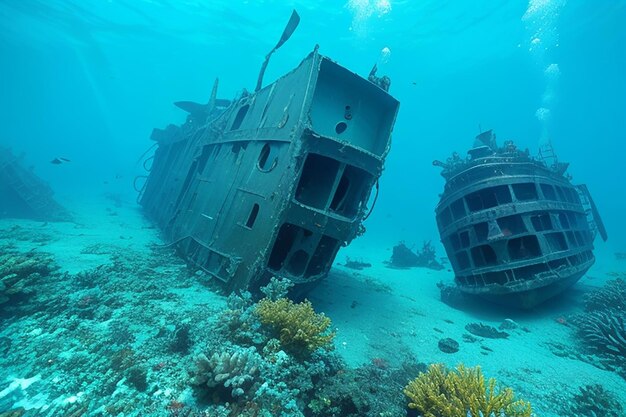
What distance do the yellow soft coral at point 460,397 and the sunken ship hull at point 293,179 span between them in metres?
3.69

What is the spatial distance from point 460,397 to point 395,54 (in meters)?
61.9

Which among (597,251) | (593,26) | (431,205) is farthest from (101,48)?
(431,205)

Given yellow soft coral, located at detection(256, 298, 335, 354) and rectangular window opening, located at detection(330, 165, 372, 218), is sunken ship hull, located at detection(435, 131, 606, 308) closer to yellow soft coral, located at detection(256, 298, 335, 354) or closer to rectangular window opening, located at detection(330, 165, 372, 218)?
rectangular window opening, located at detection(330, 165, 372, 218)

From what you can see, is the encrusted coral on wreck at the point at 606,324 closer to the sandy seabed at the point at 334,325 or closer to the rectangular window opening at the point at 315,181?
the sandy seabed at the point at 334,325

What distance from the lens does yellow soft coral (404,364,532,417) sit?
3.15 metres

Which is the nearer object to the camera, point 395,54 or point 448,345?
point 448,345

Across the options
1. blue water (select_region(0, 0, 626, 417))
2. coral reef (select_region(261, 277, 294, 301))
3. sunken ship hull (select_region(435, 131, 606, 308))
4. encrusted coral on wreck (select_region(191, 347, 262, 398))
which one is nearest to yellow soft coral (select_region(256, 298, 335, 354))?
coral reef (select_region(261, 277, 294, 301))

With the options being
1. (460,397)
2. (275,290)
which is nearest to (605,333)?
(460,397)

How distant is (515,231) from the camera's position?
31.6 feet

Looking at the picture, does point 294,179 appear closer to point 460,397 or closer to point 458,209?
point 460,397

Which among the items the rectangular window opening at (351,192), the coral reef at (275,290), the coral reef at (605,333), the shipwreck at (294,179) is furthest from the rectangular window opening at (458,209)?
the coral reef at (275,290)

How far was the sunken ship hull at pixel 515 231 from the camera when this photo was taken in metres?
9.09

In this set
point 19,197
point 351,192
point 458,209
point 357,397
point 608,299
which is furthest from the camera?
point 19,197

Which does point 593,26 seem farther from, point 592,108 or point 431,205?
point 431,205
